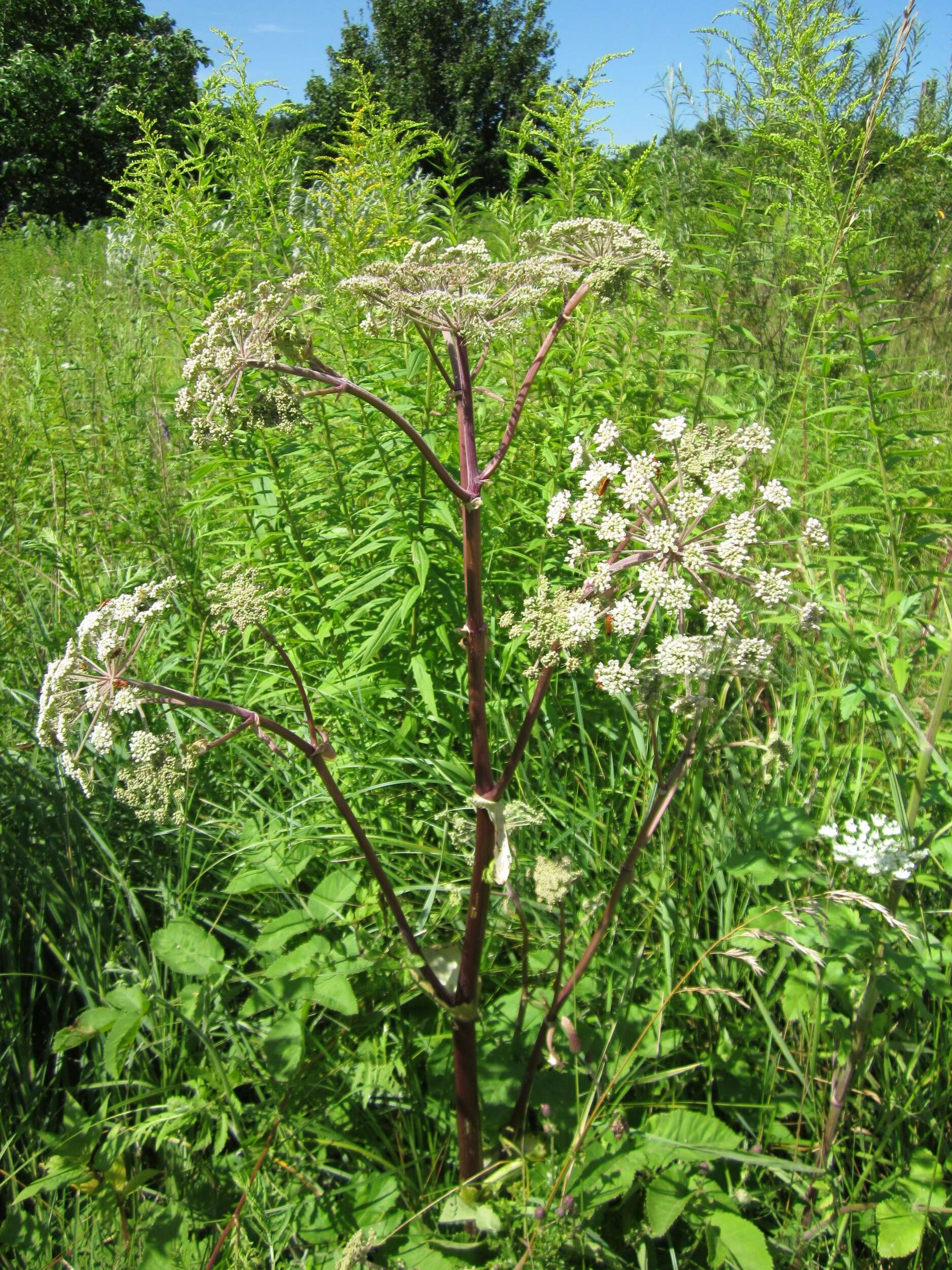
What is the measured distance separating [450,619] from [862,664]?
1188mm

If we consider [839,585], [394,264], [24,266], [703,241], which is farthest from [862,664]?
[24,266]

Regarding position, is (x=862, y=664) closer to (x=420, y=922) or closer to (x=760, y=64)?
(x=420, y=922)

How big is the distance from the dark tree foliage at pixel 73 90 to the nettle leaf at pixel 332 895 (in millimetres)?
30042

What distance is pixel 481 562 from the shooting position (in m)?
1.52

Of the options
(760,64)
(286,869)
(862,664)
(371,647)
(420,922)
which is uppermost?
(760,64)

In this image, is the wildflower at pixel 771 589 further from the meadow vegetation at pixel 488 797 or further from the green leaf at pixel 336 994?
the green leaf at pixel 336 994

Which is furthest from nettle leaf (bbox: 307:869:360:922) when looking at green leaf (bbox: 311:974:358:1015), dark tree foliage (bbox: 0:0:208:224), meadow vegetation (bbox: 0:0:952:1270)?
dark tree foliage (bbox: 0:0:208:224)

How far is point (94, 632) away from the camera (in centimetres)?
165

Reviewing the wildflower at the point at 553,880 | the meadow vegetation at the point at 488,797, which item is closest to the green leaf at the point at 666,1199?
the meadow vegetation at the point at 488,797

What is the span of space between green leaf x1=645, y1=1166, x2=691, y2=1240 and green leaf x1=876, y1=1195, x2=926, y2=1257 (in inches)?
13.4

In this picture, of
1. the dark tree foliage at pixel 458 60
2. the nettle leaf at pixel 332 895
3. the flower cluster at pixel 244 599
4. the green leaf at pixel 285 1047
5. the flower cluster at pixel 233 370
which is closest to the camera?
the flower cluster at pixel 233 370

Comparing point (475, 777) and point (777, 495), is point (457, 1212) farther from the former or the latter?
point (777, 495)

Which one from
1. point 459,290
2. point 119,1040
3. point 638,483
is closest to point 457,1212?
point 119,1040

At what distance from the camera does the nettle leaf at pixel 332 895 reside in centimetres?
192
